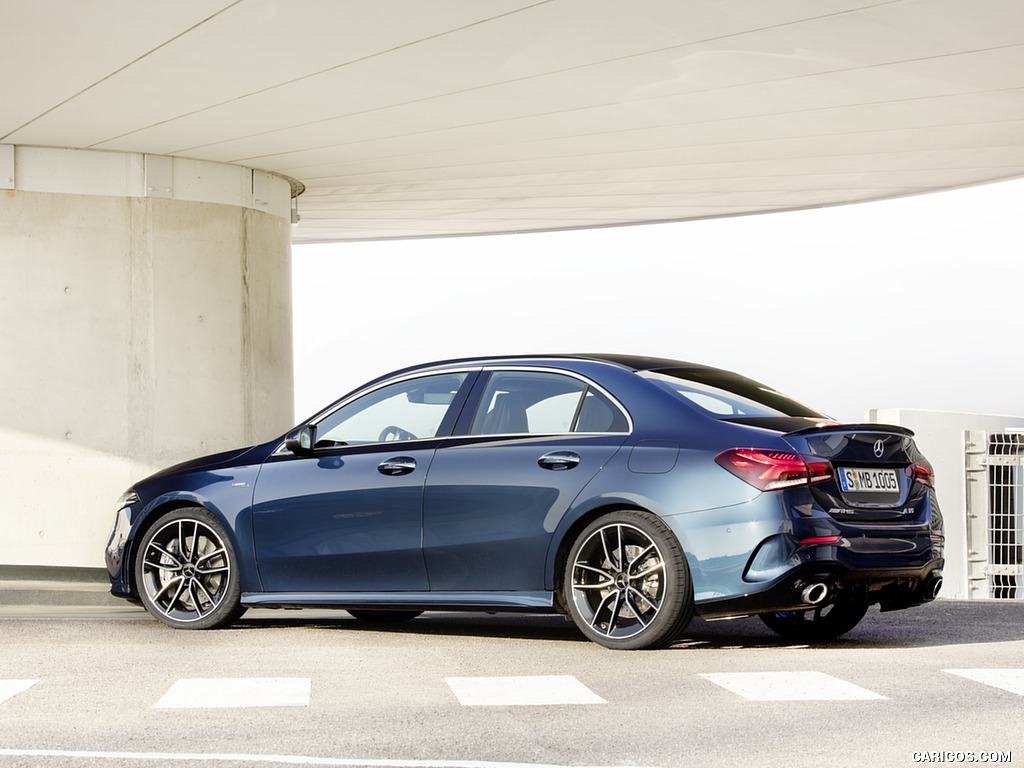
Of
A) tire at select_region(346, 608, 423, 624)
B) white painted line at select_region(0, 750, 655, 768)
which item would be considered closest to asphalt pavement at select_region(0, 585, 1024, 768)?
white painted line at select_region(0, 750, 655, 768)

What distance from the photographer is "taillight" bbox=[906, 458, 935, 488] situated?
785 centimetres

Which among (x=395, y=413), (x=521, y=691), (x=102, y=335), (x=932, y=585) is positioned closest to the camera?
(x=521, y=691)

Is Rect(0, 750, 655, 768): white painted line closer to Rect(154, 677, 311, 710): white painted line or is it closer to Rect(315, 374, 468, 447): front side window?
Rect(154, 677, 311, 710): white painted line

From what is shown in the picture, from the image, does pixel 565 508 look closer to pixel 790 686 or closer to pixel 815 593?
pixel 815 593

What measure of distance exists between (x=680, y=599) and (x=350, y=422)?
249cm

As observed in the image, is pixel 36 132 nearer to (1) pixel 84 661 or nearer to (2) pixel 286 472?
(2) pixel 286 472

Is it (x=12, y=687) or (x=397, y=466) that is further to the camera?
(x=397, y=466)

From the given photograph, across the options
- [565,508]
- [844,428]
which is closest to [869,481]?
[844,428]

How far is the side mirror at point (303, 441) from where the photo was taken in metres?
8.69

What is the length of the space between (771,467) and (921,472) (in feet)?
3.81

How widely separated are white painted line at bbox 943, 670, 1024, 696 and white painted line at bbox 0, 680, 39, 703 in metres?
4.07

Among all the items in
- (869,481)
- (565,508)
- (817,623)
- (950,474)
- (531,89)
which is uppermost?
(531,89)

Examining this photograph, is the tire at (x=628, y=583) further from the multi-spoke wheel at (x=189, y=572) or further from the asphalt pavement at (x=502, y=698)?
the multi-spoke wheel at (x=189, y=572)

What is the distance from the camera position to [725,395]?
315 inches
